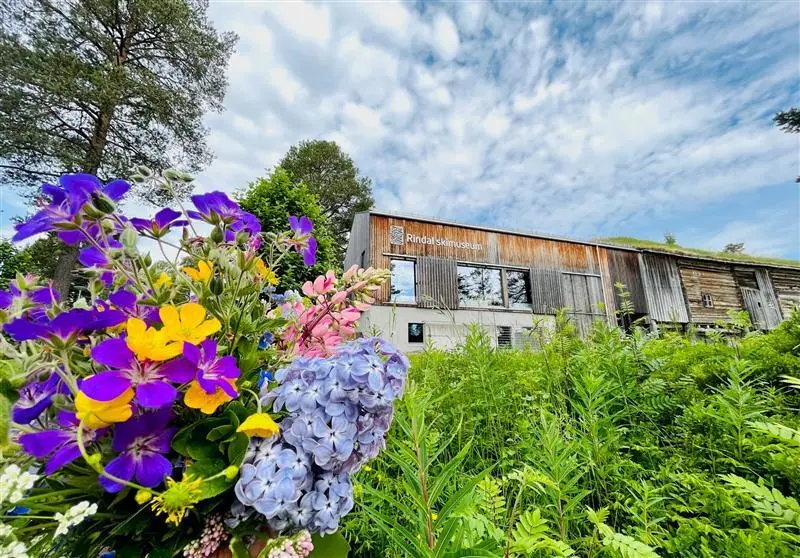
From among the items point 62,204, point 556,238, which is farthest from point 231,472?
point 556,238

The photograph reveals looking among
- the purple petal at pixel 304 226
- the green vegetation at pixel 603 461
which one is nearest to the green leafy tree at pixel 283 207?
the green vegetation at pixel 603 461

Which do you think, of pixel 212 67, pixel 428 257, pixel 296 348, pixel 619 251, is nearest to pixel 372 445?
pixel 296 348

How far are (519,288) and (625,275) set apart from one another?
539 cm

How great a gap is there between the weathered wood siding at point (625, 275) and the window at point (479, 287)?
5487 mm

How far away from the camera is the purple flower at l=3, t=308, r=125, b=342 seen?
0.55 m

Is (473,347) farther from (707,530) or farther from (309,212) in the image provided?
(309,212)

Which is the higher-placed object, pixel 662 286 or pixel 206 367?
pixel 662 286

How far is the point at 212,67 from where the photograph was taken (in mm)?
13273

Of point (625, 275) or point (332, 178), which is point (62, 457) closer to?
point (625, 275)

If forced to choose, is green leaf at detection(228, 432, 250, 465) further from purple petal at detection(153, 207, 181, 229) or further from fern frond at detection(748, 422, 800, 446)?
fern frond at detection(748, 422, 800, 446)

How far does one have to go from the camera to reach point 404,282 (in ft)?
46.6

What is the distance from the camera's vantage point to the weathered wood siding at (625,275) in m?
16.7

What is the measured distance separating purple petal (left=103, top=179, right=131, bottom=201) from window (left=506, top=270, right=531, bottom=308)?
15759mm

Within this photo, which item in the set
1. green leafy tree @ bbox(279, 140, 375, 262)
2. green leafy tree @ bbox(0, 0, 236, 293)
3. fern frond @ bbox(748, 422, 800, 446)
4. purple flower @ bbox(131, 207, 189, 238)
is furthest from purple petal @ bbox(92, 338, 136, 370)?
green leafy tree @ bbox(279, 140, 375, 262)
